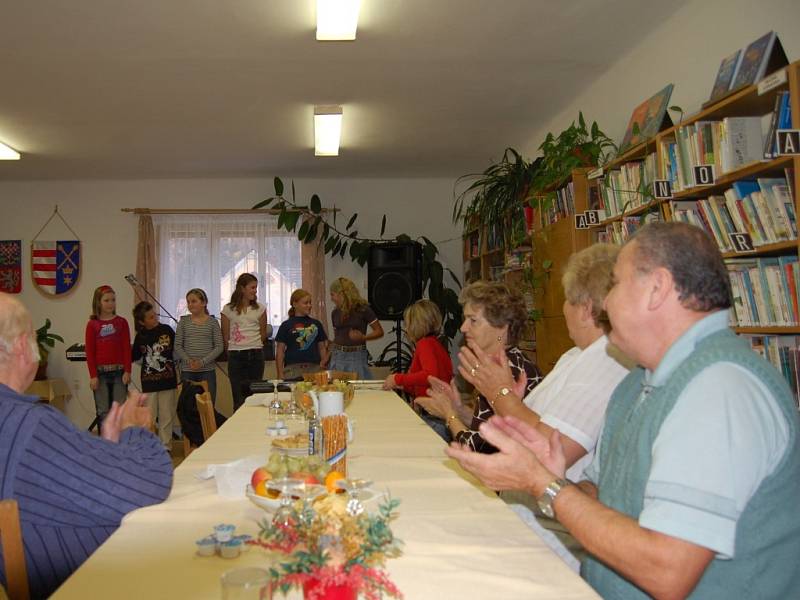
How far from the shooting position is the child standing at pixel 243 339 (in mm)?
6539

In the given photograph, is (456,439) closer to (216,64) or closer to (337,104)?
(216,64)

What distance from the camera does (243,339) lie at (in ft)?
21.5

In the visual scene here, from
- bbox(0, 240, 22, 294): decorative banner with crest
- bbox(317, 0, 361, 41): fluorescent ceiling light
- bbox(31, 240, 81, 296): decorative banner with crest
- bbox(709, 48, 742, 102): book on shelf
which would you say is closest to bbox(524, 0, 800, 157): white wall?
→ bbox(709, 48, 742, 102): book on shelf

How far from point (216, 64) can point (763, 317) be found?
140 inches

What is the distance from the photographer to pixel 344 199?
8242 millimetres

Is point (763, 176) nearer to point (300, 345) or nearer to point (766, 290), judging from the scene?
point (766, 290)

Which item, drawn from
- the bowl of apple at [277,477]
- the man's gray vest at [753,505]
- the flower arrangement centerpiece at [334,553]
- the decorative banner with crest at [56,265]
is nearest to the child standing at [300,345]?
the decorative banner with crest at [56,265]

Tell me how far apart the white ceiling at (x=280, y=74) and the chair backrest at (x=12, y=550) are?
10.4 feet

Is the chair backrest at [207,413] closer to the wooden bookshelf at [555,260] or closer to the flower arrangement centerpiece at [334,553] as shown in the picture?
the flower arrangement centerpiece at [334,553]

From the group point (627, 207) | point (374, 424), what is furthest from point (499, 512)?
point (627, 207)

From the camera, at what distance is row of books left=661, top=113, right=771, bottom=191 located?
3074 mm

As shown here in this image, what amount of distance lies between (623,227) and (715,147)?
1036 millimetres

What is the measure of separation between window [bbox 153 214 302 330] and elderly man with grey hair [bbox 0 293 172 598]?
6.54 m

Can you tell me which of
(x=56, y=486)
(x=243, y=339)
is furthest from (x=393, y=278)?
(x=56, y=486)
